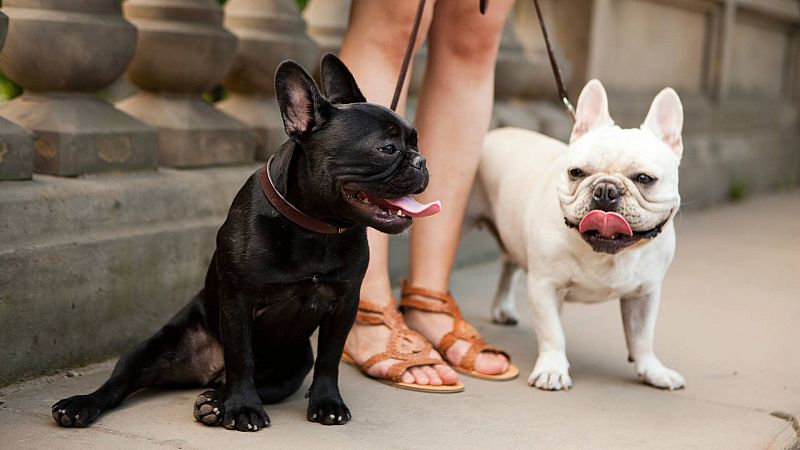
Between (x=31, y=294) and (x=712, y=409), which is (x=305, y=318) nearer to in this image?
(x=31, y=294)

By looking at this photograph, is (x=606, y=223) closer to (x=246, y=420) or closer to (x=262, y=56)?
(x=246, y=420)

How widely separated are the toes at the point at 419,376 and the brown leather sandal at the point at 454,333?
211 millimetres

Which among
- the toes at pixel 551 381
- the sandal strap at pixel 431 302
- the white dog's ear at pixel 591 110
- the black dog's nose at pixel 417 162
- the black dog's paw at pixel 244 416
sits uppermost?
the white dog's ear at pixel 591 110

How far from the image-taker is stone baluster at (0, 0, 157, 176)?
3156 millimetres

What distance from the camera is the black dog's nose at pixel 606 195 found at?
2824 millimetres

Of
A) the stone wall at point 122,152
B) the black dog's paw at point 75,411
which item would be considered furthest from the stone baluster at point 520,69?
A: the black dog's paw at point 75,411

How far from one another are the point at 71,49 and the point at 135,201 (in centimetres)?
50

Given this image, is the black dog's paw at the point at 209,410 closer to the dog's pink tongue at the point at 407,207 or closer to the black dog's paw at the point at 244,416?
the black dog's paw at the point at 244,416

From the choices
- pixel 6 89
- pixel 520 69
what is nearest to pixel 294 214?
pixel 520 69

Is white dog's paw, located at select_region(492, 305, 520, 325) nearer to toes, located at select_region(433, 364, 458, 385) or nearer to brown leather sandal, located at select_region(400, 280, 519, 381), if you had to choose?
brown leather sandal, located at select_region(400, 280, 519, 381)

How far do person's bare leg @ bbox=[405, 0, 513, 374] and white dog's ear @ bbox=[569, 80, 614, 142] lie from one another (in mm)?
394

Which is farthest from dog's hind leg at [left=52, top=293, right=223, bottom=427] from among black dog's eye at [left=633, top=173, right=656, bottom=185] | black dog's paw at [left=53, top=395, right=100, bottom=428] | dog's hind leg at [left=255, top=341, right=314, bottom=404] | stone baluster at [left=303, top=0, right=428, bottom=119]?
stone baluster at [left=303, top=0, right=428, bottom=119]

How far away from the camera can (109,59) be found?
10.8 ft

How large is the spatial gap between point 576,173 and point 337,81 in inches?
29.8
